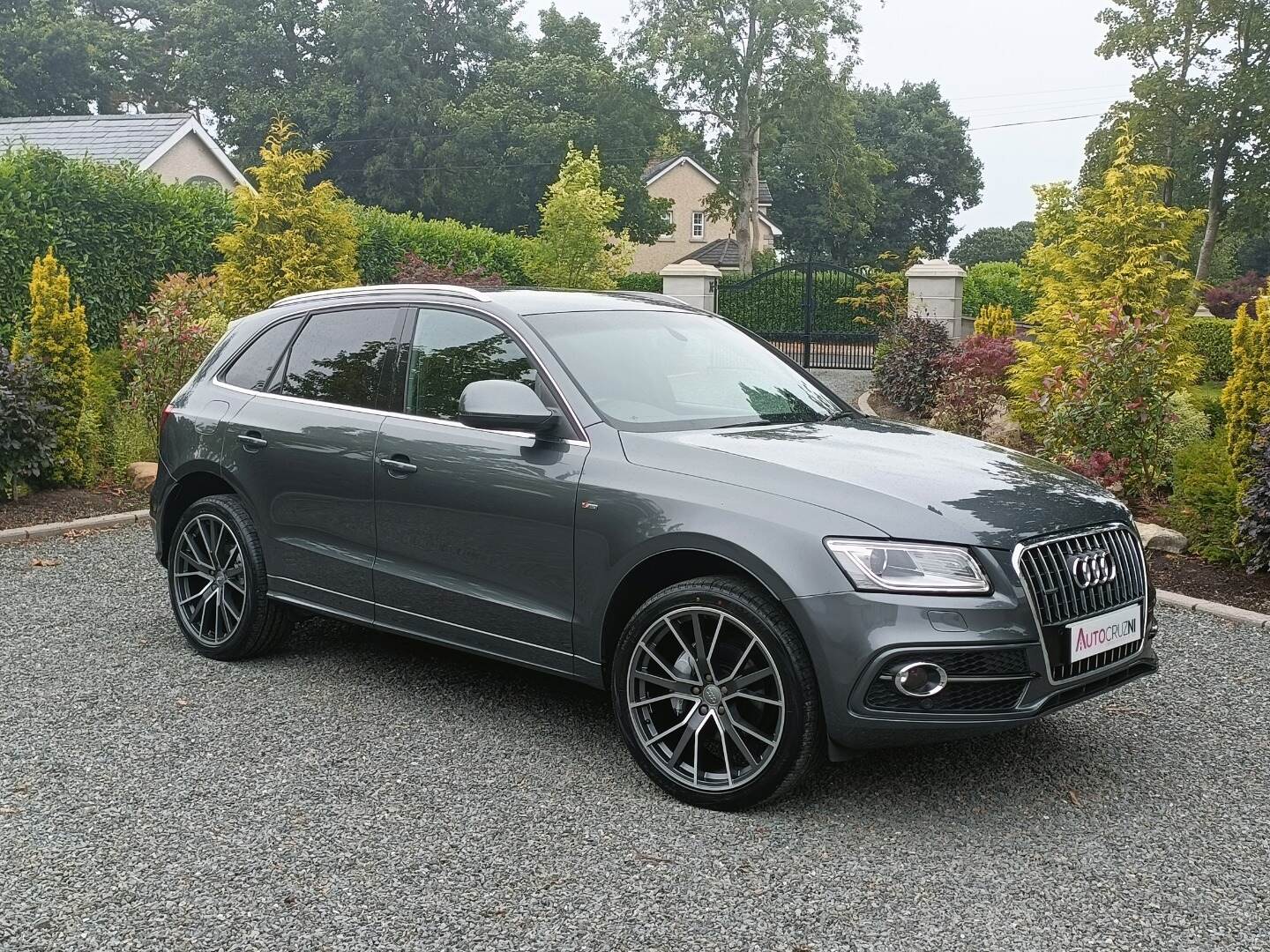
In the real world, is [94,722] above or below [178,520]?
below

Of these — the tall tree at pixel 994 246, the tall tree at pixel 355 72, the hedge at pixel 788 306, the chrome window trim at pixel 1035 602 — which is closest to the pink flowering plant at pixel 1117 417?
the chrome window trim at pixel 1035 602

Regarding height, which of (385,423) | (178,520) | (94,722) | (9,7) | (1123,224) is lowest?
(94,722)

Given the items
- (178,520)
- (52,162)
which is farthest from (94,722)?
(52,162)

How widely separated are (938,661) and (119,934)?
99.0 inches

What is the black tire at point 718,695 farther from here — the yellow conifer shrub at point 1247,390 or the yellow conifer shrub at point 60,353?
the yellow conifer shrub at point 60,353

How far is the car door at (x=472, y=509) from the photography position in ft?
14.8

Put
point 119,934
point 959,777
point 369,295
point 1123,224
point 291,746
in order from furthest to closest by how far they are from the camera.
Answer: point 1123,224, point 369,295, point 291,746, point 959,777, point 119,934

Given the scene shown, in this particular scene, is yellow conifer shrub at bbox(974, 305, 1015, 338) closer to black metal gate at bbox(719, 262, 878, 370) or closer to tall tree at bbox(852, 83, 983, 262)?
black metal gate at bbox(719, 262, 878, 370)

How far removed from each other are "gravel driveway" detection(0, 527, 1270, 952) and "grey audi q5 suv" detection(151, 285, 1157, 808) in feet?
1.25

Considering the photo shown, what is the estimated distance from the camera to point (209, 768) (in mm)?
4527

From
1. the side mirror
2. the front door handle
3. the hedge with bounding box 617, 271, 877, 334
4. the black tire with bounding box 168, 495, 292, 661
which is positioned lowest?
the black tire with bounding box 168, 495, 292, 661

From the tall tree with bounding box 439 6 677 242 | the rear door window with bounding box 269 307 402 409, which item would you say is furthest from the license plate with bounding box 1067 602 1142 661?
the tall tree with bounding box 439 6 677 242

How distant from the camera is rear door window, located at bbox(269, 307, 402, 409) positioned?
5.31m

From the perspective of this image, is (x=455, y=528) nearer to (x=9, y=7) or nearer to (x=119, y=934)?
(x=119, y=934)
